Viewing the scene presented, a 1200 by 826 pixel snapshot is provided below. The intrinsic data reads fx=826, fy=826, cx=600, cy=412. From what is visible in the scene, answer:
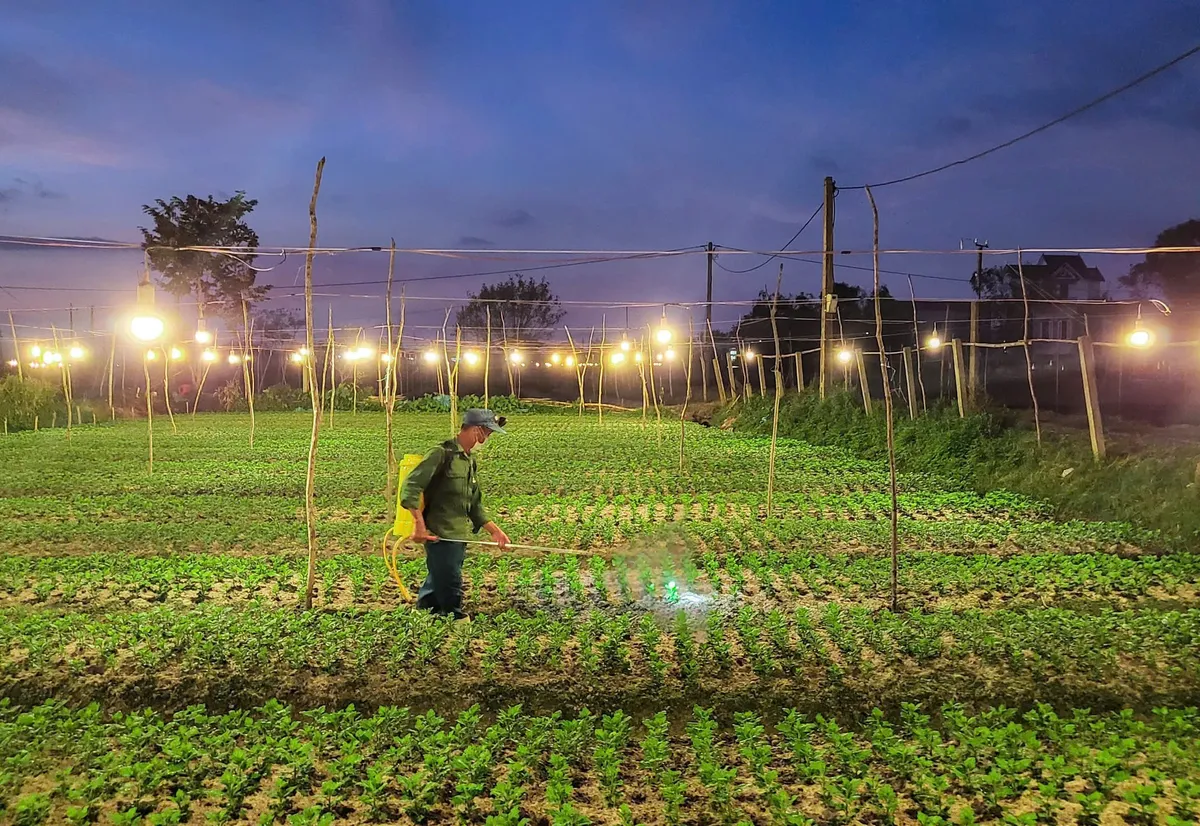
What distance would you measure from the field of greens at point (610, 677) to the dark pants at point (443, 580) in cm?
34

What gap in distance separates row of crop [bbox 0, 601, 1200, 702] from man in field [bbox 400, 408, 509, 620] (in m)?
0.41

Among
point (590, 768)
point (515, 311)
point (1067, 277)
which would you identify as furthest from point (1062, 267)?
point (590, 768)

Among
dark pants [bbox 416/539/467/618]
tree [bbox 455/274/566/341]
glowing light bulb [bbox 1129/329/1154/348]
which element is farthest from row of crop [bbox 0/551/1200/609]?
tree [bbox 455/274/566/341]

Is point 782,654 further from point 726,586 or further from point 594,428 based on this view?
point 594,428

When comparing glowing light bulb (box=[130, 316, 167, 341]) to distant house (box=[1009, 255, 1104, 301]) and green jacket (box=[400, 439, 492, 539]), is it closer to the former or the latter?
green jacket (box=[400, 439, 492, 539])

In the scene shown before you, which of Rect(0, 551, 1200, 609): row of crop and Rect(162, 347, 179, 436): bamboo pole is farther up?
Rect(162, 347, 179, 436): bamboo pole

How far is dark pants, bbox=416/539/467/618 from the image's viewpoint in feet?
24.3

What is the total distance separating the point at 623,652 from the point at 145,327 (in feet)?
18.1

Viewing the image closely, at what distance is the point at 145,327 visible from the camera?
7.99m

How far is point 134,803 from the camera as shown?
430cm

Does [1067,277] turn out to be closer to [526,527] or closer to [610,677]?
[526,527]

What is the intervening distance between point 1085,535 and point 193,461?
17.7m

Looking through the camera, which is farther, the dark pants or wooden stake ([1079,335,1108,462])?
wooden stake ([1079,335,1108,462])

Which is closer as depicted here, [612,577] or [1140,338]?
[612,577]
